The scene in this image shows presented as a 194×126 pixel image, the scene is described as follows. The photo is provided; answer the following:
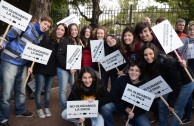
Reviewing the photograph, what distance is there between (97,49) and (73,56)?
0.49m

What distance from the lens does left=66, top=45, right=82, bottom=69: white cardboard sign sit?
5.15m

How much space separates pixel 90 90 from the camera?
14.7ft

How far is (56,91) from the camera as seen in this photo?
284 inches

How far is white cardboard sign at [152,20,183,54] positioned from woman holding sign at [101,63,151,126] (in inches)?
23.6

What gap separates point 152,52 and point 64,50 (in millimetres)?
1820

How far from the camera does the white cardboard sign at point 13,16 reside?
470cm

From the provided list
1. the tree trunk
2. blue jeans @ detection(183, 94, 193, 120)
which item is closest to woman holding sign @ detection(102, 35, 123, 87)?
blue jeans @ detection(183, 94, 193, 120)

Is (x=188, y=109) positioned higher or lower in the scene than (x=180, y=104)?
lower

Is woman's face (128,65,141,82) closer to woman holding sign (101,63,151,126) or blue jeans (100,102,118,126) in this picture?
woman holding sign (101,63,151,126)

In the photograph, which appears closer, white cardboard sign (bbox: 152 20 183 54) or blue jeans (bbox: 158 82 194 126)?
blue jeans (bbox: 158 82 194 126)

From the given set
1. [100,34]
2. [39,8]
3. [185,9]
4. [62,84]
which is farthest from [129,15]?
[62,84]

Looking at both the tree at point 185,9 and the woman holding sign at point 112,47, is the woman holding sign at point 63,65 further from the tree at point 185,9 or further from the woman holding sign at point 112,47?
the tree at point 185,9

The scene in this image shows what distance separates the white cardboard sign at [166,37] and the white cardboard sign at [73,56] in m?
1.59

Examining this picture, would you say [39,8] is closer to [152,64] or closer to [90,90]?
[90,90]
